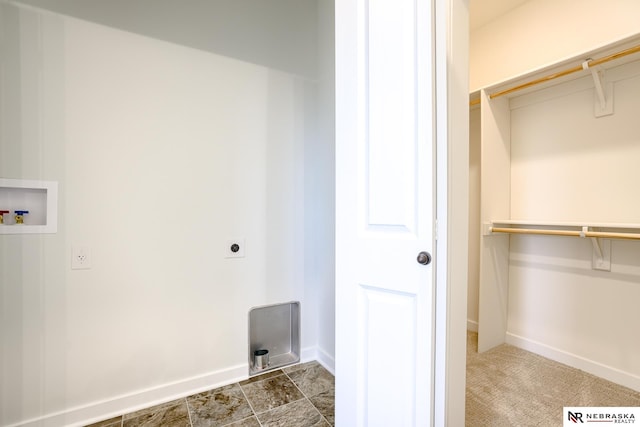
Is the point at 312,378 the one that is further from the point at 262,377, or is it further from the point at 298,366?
the point at 262,377

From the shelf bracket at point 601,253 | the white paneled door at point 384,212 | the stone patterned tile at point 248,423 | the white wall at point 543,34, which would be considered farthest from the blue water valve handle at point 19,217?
the shelf bracket at point 601,253

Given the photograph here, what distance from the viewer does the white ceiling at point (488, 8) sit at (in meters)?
2.25

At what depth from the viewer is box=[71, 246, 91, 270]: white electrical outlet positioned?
1562mm

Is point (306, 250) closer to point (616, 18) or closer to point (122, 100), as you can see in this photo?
point (122, 100)

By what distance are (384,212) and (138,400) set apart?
1.85 metres

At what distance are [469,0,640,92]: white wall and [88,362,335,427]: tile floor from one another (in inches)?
103

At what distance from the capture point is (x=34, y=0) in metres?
1.48

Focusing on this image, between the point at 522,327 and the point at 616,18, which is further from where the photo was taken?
the point at 522,327

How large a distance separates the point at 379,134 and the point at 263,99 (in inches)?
49.3

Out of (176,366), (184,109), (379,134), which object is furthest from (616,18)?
(176,366)

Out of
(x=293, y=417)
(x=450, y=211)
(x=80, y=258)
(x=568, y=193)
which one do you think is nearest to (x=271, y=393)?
(x=293, y=417)

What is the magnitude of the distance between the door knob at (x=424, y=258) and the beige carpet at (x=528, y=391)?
1174mm

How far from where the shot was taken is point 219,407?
170cm

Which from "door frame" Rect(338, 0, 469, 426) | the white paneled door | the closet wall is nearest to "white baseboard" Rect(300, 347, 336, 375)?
the white paneled door
